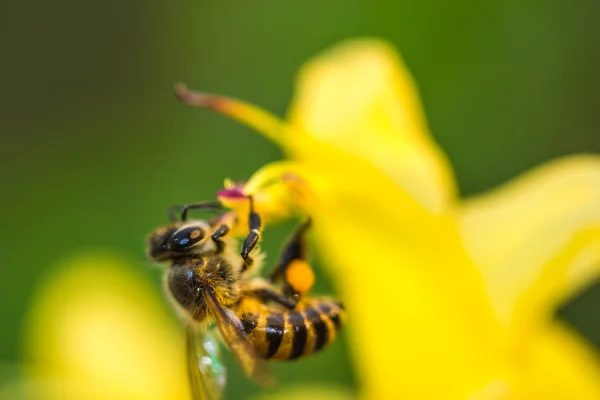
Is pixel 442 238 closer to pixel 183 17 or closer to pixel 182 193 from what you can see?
pixel 182 193

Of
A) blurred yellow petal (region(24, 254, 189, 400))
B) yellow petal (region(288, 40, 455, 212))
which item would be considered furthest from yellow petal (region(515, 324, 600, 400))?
blurred yellow petal (region(24, 254, 189, 400))

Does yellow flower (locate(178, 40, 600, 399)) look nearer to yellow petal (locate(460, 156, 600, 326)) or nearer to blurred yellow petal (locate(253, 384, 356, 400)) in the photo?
yellow petal (locate(460, 156, 600, 326))

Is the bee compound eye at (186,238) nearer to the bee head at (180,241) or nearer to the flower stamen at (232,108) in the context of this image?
the bee head at (180,241)

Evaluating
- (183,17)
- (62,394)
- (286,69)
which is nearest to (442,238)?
(62,394)

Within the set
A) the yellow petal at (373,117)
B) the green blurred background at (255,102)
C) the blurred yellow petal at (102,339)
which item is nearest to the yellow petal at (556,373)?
the yellow petal at (373,117)

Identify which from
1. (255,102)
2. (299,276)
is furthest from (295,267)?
(255,102)

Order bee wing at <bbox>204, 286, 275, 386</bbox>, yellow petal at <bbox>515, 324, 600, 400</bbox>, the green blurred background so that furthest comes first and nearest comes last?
the green blurred background
yellow petal at <bbox>515, 324, 600, 400</bbox>
bee wing at <bbox>204, 286, 275, 386</bbox>

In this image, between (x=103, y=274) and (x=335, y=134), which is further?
(x=103, y=274)
